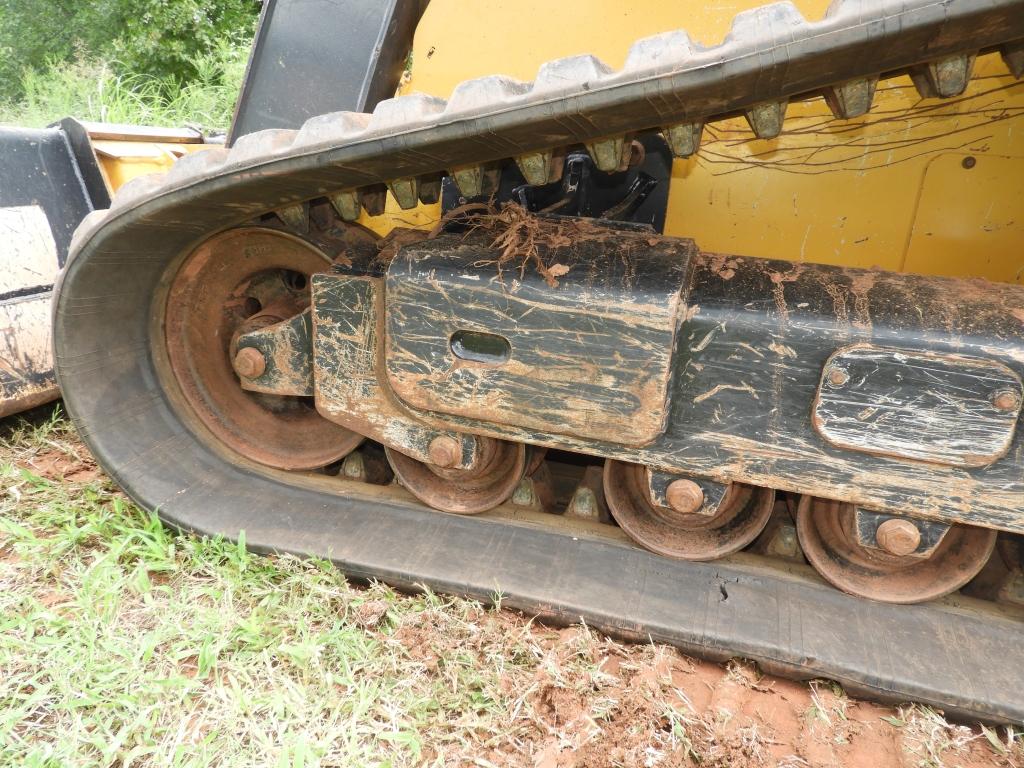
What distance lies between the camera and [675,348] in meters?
1.47

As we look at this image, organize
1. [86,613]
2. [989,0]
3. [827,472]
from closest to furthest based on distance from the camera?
[989,0]
[827,472]
[86,613]

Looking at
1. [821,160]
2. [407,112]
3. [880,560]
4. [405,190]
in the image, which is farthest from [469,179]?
[880,560]

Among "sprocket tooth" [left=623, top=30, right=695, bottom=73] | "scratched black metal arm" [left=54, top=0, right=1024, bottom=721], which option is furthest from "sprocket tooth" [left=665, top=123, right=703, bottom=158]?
"sprocket tooth" [left=623, top=30, right=695, bottom=73]

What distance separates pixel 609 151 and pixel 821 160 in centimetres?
55

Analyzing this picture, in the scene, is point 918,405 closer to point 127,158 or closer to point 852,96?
point 852,96

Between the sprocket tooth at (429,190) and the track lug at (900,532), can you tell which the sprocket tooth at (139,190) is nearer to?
the sprocket tooth at (429,190)

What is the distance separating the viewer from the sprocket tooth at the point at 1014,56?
118 cm

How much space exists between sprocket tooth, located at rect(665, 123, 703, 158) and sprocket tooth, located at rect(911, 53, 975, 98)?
1.11ft

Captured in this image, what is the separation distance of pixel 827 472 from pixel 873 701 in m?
0.48

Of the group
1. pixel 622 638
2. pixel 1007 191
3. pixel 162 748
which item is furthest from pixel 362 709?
pixel 1007 191

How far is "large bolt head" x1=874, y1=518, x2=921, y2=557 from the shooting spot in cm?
150

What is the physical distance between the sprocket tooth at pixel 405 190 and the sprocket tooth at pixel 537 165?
0.22m

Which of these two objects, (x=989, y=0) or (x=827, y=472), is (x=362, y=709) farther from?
(x=989, y=0)

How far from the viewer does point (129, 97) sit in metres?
7.29
